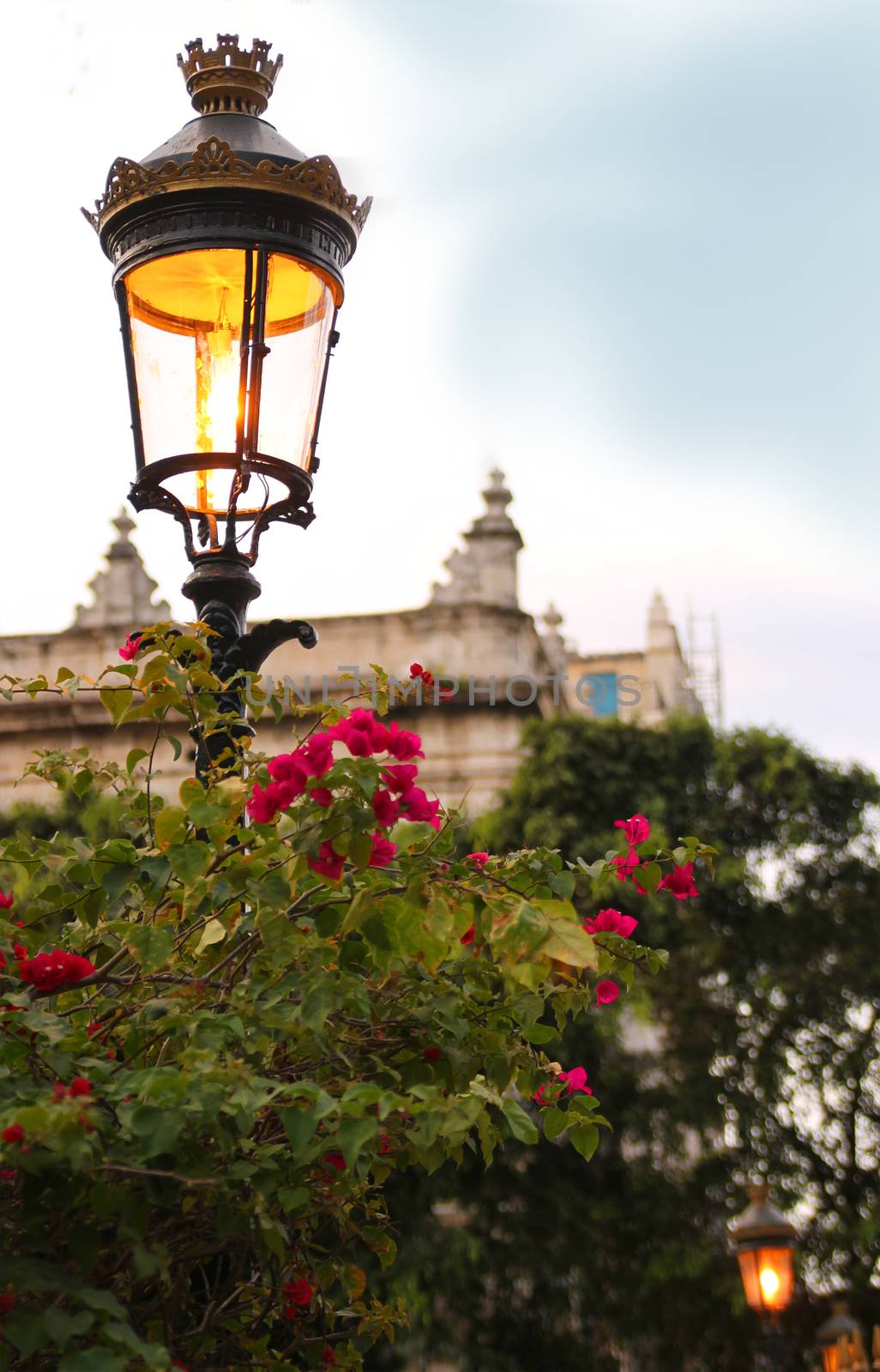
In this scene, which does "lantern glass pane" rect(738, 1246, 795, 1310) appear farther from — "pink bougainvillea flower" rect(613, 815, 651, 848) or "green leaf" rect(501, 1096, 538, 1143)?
"green leaf" rect(501, 1096, 538, 1143)

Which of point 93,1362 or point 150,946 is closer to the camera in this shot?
point 93,1362

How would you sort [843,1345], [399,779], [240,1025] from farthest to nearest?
[843,1345] < [399,779] < [240,1025]

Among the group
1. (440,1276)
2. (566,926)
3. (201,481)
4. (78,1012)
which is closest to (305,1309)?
(78,1012)

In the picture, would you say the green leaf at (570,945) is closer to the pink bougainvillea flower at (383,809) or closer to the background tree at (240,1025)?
the background tree at (240,1025)

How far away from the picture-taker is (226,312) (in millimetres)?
4934

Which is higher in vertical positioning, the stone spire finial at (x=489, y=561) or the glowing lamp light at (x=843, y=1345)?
the stone spire finial at (x=489, y=561)

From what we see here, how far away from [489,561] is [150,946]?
2470 centimetres

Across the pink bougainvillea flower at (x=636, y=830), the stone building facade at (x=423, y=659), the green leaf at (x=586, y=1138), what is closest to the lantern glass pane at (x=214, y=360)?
the pink bougainvillea flower at (x=636, y=830)

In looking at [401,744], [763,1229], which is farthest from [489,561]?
[401,744]

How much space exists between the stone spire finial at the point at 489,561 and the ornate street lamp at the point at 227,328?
74.4 ft

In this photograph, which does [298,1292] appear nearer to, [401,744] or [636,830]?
[636,830]

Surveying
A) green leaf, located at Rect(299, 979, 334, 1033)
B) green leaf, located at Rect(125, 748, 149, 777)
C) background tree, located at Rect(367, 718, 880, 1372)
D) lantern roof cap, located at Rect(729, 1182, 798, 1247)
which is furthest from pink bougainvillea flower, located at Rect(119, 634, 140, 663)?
background tree, located at Rect(367, 718, 880, 1372)

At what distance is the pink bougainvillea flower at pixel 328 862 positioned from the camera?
3.28 meters

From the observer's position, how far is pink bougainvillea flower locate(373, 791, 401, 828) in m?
3.27
